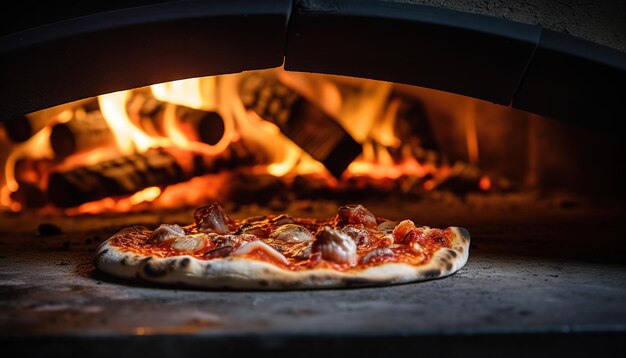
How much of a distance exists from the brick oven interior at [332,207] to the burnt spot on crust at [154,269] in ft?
0.16

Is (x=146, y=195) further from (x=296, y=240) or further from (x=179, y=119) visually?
(x=296, y=240)

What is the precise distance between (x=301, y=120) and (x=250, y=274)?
2.24m

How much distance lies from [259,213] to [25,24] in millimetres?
1893

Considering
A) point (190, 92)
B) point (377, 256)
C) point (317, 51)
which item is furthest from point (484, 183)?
point (377, 256)

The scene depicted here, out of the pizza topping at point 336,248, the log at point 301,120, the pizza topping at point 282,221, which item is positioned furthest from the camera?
the log at point 301,120

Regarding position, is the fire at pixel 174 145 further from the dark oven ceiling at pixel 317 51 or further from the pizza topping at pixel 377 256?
the pizza topping at pixel 377 256

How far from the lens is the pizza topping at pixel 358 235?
8.55 ft

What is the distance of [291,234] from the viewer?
2732 mm

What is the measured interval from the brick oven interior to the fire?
0.12 feet

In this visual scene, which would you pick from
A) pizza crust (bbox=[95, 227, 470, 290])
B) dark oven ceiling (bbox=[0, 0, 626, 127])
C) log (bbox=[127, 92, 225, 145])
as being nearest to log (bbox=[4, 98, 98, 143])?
log (bbox=[127, 92, 225, 145])

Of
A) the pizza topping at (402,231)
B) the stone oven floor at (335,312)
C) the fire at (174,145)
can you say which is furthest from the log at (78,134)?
the pizza topping at (402,231)

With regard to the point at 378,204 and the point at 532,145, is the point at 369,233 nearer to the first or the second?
the point at 378,204

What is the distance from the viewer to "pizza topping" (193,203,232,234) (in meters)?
2.92

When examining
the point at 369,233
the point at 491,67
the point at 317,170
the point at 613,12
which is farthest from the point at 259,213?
the point at 613,12
